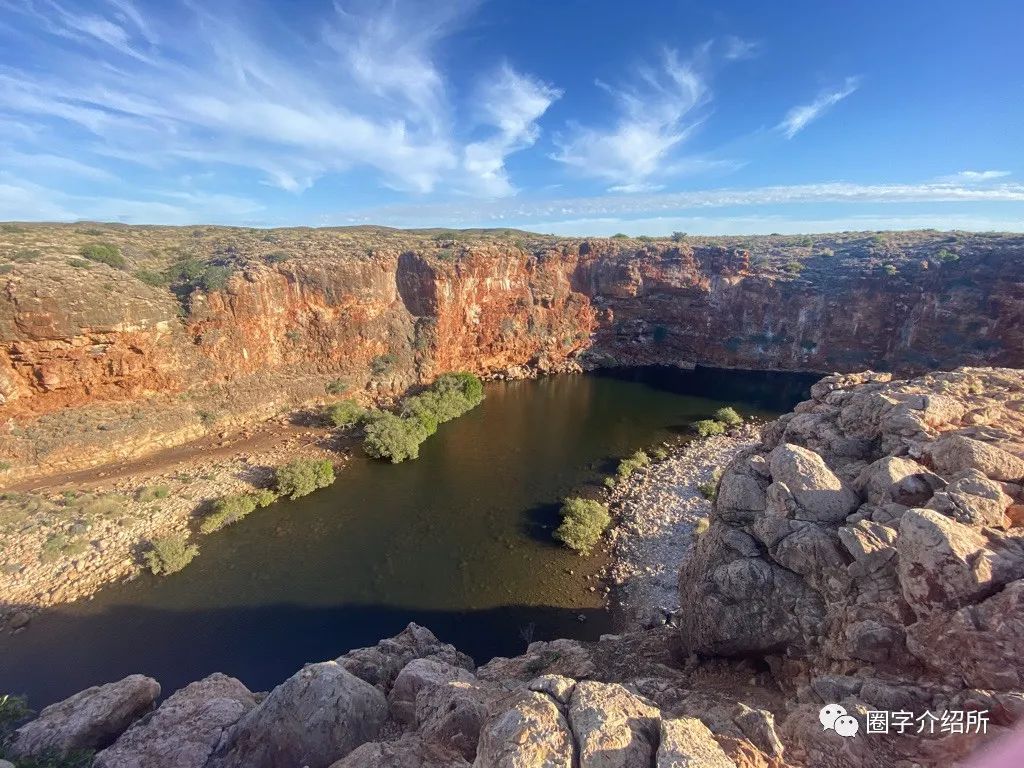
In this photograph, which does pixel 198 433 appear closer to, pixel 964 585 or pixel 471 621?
pixel 471 621

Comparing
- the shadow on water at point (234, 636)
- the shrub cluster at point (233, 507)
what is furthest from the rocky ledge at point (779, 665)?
the shrub cluster at point (233, 507)

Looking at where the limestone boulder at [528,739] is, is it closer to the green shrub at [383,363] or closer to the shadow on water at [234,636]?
the shadow on water at [234,636]

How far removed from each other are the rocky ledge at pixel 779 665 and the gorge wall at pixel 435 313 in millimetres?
20185

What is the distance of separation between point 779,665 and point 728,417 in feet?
87.9

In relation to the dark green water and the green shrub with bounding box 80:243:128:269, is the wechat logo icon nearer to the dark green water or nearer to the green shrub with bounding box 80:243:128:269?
the dark green water

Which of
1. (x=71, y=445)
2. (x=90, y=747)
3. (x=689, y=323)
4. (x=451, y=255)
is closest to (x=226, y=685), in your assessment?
(x=90, y=747)

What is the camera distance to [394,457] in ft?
81.6

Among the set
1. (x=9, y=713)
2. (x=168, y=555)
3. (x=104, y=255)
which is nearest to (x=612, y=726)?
(x=9, y=713)

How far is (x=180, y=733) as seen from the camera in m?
7.98

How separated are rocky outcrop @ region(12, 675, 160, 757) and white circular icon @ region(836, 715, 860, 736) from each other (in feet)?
39.6

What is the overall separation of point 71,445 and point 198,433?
5287 millimetres

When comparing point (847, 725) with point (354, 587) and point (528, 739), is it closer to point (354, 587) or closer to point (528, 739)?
point (528, 739)

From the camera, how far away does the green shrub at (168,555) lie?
53.8ft

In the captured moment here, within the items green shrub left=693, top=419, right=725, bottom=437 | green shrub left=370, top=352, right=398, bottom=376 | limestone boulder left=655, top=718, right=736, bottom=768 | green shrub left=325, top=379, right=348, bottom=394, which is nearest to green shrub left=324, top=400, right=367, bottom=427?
green shrub left=325, top=379, right=348, bottom=394
